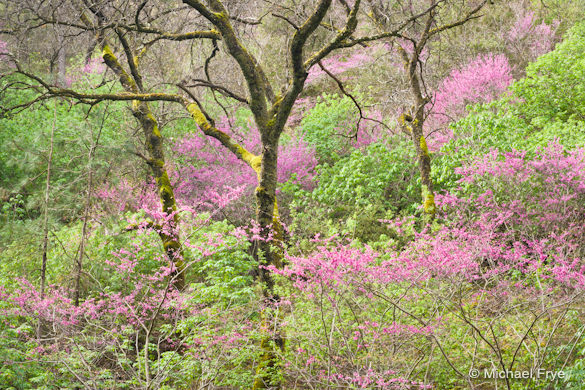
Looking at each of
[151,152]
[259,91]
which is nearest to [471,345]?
[259,91]

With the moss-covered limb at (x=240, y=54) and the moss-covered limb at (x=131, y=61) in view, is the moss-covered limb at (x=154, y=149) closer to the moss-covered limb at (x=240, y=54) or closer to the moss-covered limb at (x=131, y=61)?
the moss-covered limb at (x=131, y=61)

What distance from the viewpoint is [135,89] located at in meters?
6.26

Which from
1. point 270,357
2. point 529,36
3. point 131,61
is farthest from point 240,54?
point 529,36

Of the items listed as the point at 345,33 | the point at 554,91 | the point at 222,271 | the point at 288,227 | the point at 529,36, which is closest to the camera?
the point at 345,33

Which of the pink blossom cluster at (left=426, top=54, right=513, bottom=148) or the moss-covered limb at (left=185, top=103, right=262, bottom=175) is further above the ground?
the pink blossom cluster at (left=426, top=54, right=513, bottom=148)

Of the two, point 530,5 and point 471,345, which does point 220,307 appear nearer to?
point 471,345

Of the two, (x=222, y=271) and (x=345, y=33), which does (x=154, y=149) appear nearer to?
(x=222, y=271)

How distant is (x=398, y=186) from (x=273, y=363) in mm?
4797

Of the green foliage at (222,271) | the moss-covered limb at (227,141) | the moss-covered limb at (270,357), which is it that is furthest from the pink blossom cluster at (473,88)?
the moss-covered limb at (270,357)

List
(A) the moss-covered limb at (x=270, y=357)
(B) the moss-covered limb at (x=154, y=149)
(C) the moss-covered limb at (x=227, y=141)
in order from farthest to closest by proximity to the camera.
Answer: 1. (B) the moss-covered limb at (x=154, y=149)
2. (C) the moss-covered limb at (x=227, y=141)
3. (A) the moss-covered limb at (x=270, y=357)

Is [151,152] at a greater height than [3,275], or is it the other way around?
[151,152]

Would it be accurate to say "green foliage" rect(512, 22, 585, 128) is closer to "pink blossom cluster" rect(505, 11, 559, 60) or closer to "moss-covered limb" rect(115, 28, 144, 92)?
"pink blossom cluster" rect(505, 11, 559, 60)

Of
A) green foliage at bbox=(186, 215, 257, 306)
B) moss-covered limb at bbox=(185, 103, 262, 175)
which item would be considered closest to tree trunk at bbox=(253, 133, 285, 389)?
moss-covered limb at bbox=(185, 103, 262, 175)

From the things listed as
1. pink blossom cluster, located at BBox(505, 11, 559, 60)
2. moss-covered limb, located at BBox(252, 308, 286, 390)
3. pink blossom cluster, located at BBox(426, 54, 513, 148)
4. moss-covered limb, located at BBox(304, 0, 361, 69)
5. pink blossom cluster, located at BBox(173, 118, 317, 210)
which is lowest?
moss-covered limb, located at BBox(252, 308, 286, 390)
